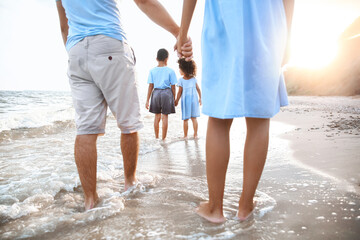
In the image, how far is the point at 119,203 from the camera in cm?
169

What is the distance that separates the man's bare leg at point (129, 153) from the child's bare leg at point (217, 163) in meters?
0.79

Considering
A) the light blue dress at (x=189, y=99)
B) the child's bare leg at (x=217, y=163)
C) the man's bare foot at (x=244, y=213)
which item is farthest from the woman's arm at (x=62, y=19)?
the light blue dress at (x=189, y=99)

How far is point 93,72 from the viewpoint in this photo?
167 centimetres

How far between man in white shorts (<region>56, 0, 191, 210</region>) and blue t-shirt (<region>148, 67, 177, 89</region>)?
3.59 m

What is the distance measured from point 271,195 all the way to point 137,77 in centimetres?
135

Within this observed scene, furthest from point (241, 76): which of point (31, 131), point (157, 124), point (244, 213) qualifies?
point (31, 131)

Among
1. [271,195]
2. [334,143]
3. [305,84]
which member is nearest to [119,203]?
[271,195]

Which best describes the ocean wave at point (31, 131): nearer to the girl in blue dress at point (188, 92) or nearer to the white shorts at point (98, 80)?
the girl in blue dress at point (188, 92)

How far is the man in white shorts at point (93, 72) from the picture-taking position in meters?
1.67

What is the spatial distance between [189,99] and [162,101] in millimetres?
742

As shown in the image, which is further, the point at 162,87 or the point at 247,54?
the point at 162,87

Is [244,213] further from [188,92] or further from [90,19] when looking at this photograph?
[188,92]

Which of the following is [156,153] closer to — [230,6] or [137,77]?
[137,77]

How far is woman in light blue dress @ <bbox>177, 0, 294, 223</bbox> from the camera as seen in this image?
4.21 feet
